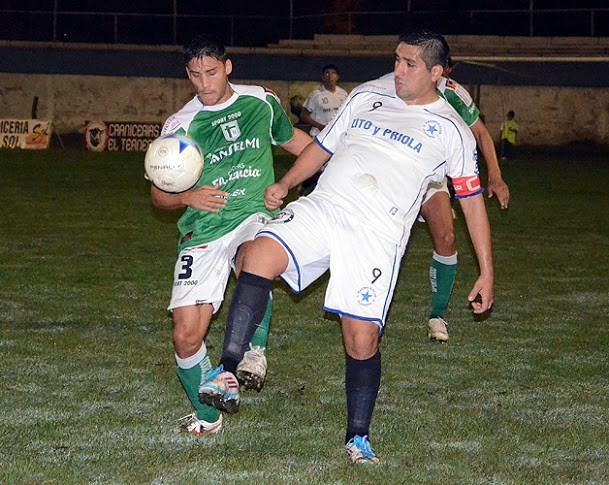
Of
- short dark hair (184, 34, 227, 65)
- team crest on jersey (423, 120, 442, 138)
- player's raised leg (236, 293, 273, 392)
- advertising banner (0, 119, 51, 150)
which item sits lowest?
advertising banner (0, 119, 51, 150)

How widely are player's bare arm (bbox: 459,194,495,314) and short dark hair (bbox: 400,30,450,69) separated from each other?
25.0 inches

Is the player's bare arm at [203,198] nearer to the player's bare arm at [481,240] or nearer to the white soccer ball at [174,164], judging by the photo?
the white soccer ball at [174,164]

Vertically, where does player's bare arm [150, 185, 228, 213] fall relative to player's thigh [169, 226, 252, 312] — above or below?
above

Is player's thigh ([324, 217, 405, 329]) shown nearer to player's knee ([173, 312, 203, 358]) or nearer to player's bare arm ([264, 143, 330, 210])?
player's bare arm ([264, 143, 330, 210])

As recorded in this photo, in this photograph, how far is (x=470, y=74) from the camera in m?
31.4

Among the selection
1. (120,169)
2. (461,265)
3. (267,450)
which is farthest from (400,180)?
(120,169)

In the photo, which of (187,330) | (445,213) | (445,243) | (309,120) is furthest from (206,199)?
(309,120)

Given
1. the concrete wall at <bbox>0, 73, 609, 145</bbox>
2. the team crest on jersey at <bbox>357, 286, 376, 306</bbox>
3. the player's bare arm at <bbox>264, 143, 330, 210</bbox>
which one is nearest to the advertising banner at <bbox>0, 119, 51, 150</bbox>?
the concrete wall at <bbox>0, 73, 609, 145</bbox>

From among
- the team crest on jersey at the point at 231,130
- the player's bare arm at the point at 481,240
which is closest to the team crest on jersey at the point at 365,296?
the player's bare arm at the point at 481,240

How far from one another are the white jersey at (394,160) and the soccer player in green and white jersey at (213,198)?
0.61 metres

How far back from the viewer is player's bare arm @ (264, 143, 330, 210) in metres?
4.75

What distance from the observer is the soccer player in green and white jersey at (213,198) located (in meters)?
4.90

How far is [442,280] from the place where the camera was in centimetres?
734

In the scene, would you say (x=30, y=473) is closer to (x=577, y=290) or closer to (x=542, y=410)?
(x=542, y=410)
